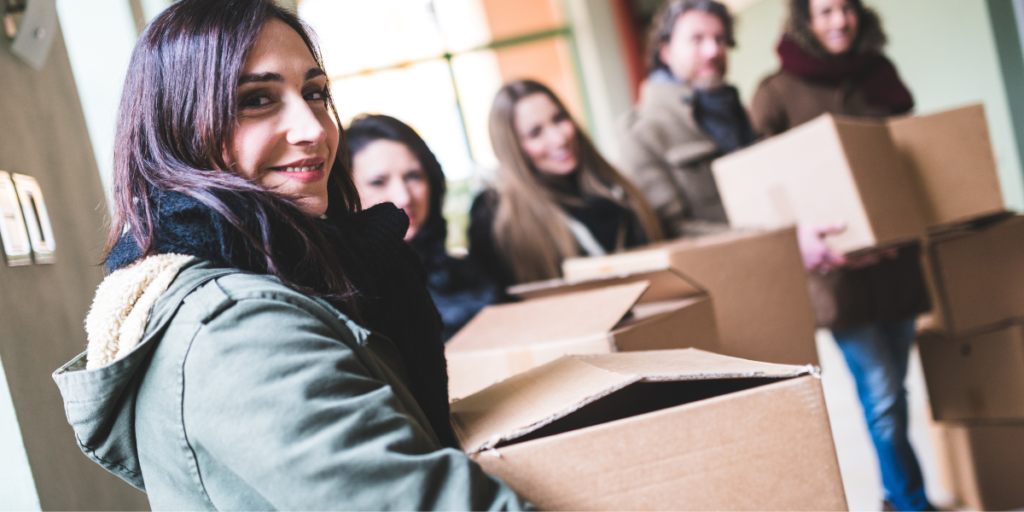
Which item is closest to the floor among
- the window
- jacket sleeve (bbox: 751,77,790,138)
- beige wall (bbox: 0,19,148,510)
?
jacket sleeve (bbox: 751,77,790,138)

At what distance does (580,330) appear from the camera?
3.40 ft

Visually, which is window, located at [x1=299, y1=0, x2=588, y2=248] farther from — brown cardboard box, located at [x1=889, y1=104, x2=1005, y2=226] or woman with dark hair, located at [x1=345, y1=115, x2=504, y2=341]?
brown cardboard box, located at [x1=889, y1=104, x2=1005, y2=226]

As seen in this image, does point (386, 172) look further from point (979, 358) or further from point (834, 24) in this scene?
point (979, 358)

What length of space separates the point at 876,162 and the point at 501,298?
0.91m

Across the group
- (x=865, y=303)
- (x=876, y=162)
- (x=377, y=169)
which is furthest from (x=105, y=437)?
(x=865, y=303)

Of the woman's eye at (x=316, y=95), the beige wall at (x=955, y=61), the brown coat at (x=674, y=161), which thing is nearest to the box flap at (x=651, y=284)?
the woman's eye at (x=316, y=95)

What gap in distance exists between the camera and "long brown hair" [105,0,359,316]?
2.23 feet

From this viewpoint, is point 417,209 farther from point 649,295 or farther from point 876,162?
point 876,162

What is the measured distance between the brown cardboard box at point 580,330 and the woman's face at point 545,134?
0.78 metres

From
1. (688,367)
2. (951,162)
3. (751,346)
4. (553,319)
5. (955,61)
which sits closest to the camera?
(688,367)

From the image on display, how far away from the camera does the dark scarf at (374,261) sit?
667 millimetres

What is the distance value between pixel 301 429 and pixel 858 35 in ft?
6.62

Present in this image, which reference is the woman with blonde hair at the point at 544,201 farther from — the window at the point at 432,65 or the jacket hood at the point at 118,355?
the window at the point at 432,65

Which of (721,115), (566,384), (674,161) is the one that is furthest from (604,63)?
(566,384)
